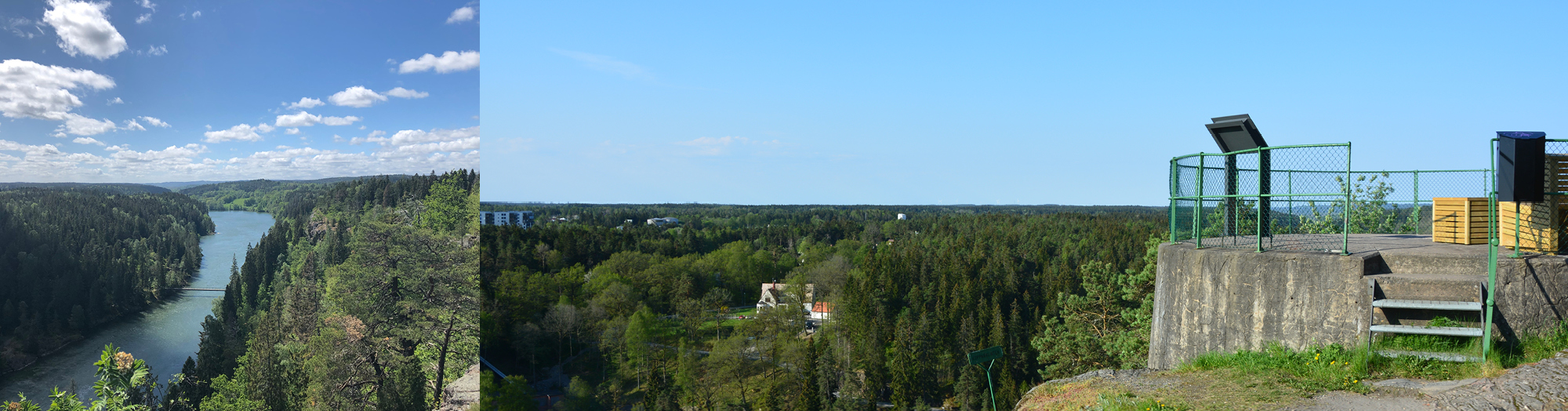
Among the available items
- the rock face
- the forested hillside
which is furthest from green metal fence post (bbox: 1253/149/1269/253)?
the rock face

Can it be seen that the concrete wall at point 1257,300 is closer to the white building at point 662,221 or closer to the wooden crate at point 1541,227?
the wooden crate at point 1541,227

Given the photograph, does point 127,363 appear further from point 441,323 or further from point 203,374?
point 441,323

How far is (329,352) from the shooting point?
20.9m

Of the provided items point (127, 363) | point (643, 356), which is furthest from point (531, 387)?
point (127, 363)

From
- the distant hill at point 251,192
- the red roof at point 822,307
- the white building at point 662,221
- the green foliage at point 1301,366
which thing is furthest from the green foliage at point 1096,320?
the white building at point 662,221

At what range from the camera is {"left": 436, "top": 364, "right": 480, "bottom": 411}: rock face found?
23.8 meters

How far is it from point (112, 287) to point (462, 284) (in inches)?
388

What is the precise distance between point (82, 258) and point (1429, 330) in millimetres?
22116

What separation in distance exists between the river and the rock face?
23.8 ft

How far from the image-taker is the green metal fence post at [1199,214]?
8.78 meters

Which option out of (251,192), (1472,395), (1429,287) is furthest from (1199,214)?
(251,192)

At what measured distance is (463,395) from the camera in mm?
23984

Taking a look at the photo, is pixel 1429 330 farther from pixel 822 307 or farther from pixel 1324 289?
pixel 822 307

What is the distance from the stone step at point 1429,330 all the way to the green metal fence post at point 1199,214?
7.13 ft
